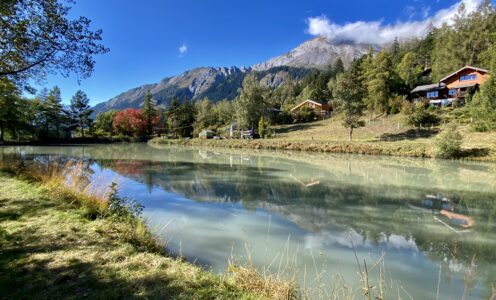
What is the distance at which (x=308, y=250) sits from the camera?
6.46 meters

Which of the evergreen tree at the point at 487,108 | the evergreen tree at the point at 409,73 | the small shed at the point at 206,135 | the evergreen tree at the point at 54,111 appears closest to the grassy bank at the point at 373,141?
the evergreen tree at the point at 487,108

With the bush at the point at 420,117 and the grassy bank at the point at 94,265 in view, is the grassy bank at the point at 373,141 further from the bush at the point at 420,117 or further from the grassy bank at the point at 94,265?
the grassy bank at the point at 94,265

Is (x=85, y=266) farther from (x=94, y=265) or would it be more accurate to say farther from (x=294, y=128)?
(x=294, y=128)

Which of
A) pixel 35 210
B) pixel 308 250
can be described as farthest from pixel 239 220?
pixel 35 210

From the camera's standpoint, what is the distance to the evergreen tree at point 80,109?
62516 mm

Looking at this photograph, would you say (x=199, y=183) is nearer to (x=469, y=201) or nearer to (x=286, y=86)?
(x=469, y=201)

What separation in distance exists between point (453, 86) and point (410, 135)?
17622mm

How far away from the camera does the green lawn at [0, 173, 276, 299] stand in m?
3.44

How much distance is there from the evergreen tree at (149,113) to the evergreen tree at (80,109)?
40.9ft

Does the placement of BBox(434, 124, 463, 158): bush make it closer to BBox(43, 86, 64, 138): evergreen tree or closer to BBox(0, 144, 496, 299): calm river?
BBox(0, 144, 496, 299): calm river

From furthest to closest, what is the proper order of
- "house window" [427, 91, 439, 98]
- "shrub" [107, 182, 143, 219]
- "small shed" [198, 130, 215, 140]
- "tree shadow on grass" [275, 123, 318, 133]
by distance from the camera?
1. "small shed" [198, 130, 215, 140]
2. "tree shadow on grass" [275, 123, 318, 133]
3. "house window" [427, 91, 439, 98]
4. "shrub" [107, 182, 143, 219]

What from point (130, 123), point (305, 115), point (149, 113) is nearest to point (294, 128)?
point (305, 115)

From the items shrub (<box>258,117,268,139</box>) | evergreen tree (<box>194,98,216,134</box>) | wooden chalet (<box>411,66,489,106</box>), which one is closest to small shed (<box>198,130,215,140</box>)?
evergreen tree (<box>194,98,216,134</box>)

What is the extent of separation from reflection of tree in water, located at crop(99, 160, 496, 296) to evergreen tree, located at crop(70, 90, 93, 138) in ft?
185
